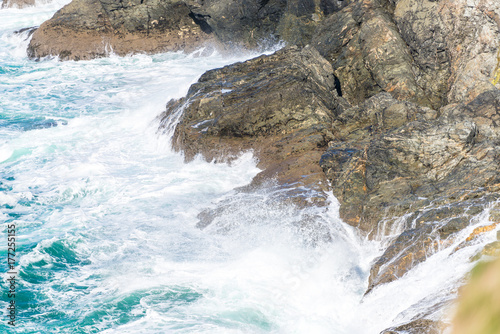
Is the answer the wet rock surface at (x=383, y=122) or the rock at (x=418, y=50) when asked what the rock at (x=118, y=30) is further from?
the rock at (x=418, y=50)

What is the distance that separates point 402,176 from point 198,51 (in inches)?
632

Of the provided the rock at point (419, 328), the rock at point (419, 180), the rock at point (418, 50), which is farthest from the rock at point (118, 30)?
the rock at point (419, 328)

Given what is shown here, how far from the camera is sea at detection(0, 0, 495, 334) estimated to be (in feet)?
23.7

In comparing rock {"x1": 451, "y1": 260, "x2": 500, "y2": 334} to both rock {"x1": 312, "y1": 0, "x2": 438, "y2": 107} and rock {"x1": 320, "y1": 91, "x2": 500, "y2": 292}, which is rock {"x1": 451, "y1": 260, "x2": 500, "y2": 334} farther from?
rock {"x1": 312, "y1": 0, "x2": 438, "y2": 107}

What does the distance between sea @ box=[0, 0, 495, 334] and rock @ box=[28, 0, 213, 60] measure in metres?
9.59

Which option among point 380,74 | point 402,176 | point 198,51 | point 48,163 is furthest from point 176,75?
point 402,176

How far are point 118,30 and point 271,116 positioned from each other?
46.7 ft

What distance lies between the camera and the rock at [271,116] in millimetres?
11008

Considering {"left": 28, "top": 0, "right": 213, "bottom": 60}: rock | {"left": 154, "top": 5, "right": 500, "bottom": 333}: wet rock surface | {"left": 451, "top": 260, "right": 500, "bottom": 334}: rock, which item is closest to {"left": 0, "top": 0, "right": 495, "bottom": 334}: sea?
{"left": 154, "top": 5, "right": 500, "bottom": 333}: wet rock surface

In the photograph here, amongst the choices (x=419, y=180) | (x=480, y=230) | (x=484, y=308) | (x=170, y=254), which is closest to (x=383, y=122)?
(x=419, y=180)

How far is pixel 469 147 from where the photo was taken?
8.85 metres

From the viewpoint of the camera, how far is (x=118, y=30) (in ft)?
76.7

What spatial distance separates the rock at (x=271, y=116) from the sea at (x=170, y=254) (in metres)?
0.50

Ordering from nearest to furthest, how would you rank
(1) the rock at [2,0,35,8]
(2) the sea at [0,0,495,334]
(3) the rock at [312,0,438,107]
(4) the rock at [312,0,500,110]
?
(2) the sea at [0,0,495,334] → (4) the rock at [312,0,500,110] → (3) the rock at [312,0,438,107] → (1) the rock at [2,0,35,8]
